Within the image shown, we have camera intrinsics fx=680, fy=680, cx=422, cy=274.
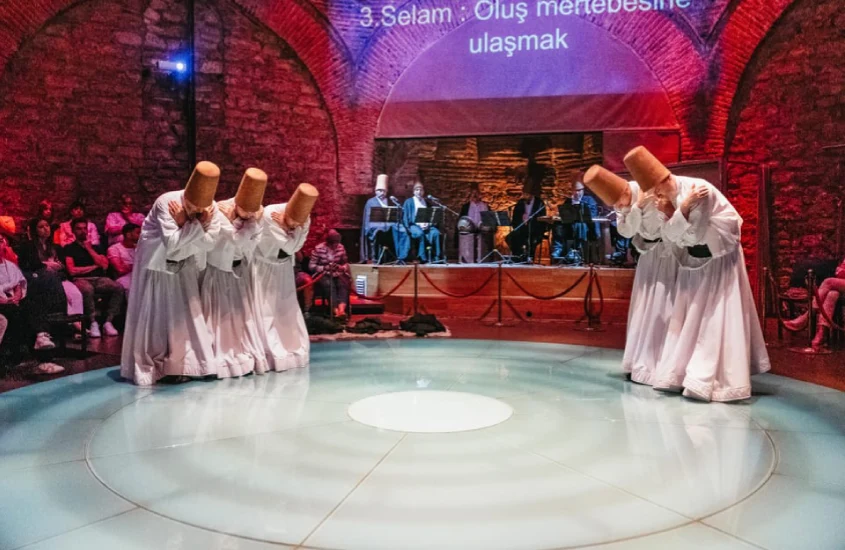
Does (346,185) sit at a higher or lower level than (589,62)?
lower

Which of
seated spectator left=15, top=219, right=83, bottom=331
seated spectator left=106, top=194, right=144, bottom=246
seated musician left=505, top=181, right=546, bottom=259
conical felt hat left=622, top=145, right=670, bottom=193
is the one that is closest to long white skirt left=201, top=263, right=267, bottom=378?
seated spectator left=15, top=219, right=83, bottom=331

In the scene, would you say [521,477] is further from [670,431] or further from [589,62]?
[589,62]

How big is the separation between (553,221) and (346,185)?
3.81 metres

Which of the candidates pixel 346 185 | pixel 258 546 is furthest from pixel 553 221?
pixel 258 546

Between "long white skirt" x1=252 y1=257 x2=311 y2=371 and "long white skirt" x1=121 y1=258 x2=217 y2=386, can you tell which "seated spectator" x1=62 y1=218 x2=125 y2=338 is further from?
"long white skirt" x1=252 y1=257 x2=311 y2=371

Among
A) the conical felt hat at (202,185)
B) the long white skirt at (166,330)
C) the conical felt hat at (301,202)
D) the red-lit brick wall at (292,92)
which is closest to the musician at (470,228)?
the red-lit brick wall at (292,92)

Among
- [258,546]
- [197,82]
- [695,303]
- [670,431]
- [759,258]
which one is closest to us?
[258,546]

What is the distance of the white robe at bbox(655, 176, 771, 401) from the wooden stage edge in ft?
14.7

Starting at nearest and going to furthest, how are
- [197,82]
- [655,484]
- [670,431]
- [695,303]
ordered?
1. [655,484]
2. [670,431]
3. [695,303]
4. [197,82]

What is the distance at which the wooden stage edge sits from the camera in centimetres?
970

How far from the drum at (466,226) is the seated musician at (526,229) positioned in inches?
→ 30.6

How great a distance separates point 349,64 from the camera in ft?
40.6

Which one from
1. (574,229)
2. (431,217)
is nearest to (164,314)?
(431,217)

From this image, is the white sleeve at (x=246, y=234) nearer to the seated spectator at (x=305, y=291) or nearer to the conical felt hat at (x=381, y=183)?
the seated spectator at (x=305, y=291)
